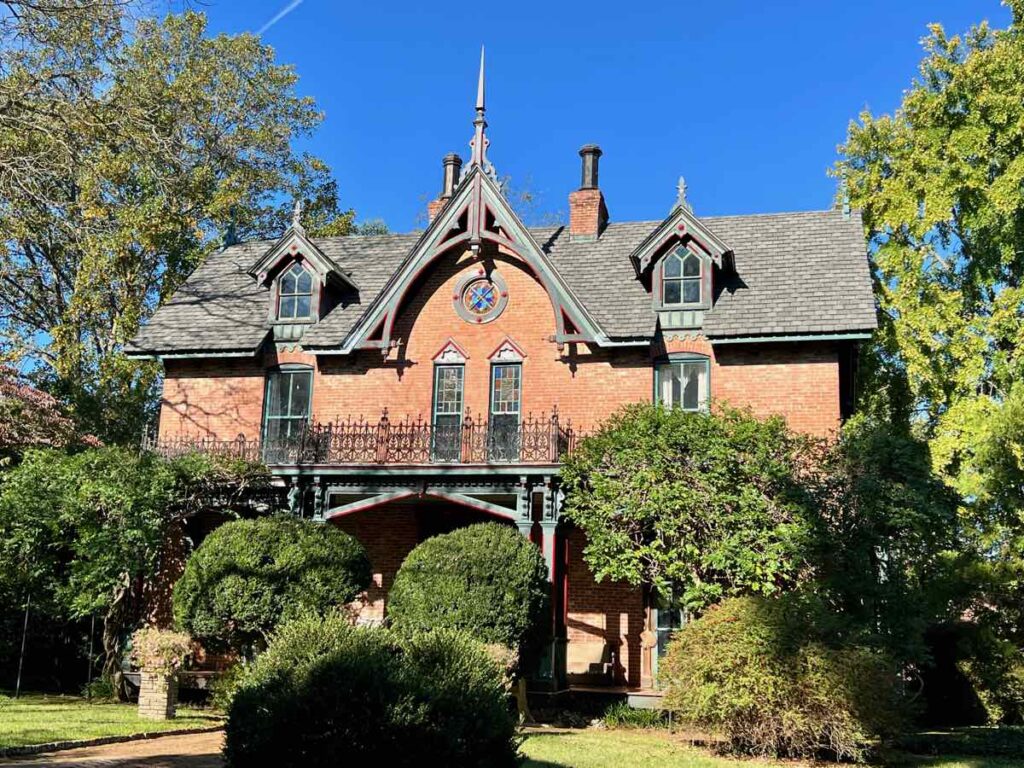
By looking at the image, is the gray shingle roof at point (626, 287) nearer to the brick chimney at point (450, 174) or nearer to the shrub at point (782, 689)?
the brick chimney at point (450, 174)

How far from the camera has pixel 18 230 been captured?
59.5 ft

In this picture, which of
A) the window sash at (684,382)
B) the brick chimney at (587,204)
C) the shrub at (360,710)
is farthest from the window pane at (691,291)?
the shrub at (360,710)

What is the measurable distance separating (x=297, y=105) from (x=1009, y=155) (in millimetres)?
23741

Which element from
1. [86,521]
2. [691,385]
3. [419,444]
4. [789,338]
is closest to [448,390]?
[419,444]

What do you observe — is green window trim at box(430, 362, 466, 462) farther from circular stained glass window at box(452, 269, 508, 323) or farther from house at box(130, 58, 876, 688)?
circular stained glass window at box(452, 269, 508, 323)

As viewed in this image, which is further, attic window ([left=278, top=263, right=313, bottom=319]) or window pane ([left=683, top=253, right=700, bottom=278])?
attic window ([left=278, top=263, right=313, bottom=319])

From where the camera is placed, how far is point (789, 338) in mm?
19922

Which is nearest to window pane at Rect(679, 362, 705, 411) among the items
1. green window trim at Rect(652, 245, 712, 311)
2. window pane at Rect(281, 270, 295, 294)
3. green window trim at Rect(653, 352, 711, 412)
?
green window trim at Rect(653, 352, 711, 412)

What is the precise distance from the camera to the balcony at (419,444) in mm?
19875

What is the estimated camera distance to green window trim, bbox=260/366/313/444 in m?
22.7

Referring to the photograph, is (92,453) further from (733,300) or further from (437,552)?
(733,300)

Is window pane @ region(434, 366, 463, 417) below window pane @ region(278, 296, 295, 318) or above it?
below

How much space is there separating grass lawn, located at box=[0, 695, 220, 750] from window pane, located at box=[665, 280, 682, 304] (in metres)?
12.1

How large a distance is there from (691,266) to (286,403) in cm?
951
